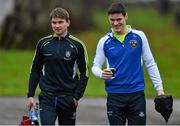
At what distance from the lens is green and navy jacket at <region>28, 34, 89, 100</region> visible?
329 inches

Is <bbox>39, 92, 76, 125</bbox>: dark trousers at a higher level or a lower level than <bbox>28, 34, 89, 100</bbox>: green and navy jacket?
lower

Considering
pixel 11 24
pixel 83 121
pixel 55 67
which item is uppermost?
pixel 11 24

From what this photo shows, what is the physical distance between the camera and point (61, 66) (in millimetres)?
8367

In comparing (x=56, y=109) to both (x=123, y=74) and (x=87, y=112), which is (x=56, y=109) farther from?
(x=87, y=112)

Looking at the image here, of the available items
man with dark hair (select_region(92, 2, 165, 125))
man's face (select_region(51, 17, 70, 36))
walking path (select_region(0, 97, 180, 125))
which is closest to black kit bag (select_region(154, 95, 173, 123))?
man with dark hair (select_region(92, 2, 165, 125))

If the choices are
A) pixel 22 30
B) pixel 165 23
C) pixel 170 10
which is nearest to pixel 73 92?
pixel 22 30

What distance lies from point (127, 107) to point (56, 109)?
31.5 inches

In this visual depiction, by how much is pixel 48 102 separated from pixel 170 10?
5932cm

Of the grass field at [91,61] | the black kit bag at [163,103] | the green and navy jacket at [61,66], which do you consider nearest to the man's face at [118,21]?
the green and navy jacket at [61,66]

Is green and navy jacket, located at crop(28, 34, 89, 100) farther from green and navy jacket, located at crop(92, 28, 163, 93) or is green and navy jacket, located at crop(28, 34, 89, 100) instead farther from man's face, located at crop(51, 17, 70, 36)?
green and navy jacket, located at crop(92, 28, 163, 93)

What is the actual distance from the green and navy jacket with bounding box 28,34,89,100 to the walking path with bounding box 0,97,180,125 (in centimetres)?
392

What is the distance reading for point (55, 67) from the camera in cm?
836

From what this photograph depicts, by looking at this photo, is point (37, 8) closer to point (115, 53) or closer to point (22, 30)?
point (22, 30)

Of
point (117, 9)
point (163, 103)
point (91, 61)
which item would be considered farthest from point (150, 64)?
point (91, 61)
